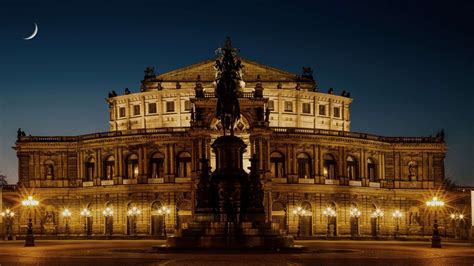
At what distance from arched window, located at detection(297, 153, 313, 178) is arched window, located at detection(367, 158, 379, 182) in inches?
355

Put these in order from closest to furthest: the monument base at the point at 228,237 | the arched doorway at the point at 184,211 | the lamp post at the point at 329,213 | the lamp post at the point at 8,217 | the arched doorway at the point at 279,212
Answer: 1. the monument base at the point at 228,237
2. the arched doorway at the point at 279,212
3. the arched doorway at the point at 184,211
4. the lamp post at the point at 329,213
5. the lamp post at the point at 8,217

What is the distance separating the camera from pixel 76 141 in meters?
120

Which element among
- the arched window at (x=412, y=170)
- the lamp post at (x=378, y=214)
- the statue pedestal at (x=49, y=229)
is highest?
the arched window at (x=412, y=170)

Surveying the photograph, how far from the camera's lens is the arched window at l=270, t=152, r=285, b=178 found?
367 feet

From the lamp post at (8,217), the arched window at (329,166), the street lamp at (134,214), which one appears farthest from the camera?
the lamp post at (8,217)

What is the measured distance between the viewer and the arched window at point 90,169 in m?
118

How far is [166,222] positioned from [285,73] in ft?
96.7

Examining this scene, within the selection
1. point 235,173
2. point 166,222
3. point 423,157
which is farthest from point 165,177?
point 235,173

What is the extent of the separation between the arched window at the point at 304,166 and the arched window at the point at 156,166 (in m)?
16.6

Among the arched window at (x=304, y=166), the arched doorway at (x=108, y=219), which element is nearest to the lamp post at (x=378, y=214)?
the arched window at (x=304, y=166)

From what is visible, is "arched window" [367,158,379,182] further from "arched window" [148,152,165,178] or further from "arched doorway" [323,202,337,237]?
"arched window" [148,152,165,178]

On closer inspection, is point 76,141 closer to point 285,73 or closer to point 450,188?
point 285,73

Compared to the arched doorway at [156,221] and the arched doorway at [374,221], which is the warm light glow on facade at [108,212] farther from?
the arched doorway at [374,221]

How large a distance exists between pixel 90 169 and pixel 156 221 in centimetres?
1246
